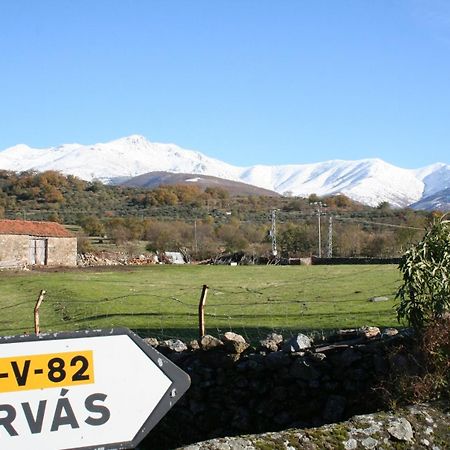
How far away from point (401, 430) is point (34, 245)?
45500 millimetres

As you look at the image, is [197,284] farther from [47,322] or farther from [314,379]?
[314,379]

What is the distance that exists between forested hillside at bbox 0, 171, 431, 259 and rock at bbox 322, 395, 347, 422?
32.5 m

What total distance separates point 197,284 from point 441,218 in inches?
874

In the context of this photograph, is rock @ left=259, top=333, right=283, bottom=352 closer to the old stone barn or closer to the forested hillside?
the forested hillside

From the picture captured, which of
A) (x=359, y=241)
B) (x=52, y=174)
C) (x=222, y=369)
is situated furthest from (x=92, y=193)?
(x=222, y=369)

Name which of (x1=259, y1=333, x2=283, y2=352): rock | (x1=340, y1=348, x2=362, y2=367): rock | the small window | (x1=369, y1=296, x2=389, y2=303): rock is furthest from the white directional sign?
the small window

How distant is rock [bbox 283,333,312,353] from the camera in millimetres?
7996

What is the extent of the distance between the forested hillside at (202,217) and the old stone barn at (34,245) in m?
10.8

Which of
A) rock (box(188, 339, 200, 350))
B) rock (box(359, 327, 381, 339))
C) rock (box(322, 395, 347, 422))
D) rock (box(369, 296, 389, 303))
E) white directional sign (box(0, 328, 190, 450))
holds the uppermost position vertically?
white directional sign (box(0, 328, 190, 450))

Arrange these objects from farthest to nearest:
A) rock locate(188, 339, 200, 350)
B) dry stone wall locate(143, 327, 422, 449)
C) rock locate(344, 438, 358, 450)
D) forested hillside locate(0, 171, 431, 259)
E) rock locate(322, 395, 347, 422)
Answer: forested hillside locate(0, 171, 431, 259) → rock locate(188, 339, 200, 350) → dry stone wall locate(143, 327, 422, 449) → rock locate(322, 395, 347, 422) → rock locate(344, 438, 358, 450)

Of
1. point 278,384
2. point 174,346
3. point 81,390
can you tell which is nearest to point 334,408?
point 278,384

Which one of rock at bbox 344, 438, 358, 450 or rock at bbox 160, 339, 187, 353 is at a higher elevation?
rock at bbox 344, 438, 358, 450

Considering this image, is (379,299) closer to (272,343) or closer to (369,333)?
(272,343)

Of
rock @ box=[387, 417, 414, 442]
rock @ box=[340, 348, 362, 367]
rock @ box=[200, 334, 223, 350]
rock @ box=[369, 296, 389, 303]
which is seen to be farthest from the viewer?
rock @ box=[369, 296, 389, 303]
